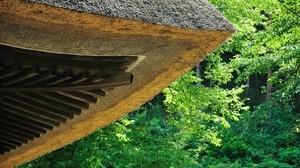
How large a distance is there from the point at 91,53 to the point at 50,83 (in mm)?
312

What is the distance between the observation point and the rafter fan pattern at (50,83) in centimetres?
199

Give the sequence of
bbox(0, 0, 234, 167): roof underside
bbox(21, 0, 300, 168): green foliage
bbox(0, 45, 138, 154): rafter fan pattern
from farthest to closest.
Answer: 1. bbox(21, 0, 300, 168): green foliage
2. bbox(0, 45, 138, 154): rafter fan pattern
3. bbox(0, 0, 234, 167): roof underside

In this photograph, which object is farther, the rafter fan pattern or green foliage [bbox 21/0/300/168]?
green foliage [bbox 21/0/300/168]

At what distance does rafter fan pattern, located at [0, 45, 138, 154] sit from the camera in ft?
6.53

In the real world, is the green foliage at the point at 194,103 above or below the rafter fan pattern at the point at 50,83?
below

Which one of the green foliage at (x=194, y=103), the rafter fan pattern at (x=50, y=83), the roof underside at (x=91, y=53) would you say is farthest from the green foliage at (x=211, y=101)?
the rafter fan pattern at (x=50, y=83)

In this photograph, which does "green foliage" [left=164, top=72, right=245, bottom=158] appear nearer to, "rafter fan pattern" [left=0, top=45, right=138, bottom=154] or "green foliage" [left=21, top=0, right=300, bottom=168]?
"green foliage" [left=21, top=0, right=300, bottom=168]

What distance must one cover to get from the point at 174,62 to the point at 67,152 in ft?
17.0

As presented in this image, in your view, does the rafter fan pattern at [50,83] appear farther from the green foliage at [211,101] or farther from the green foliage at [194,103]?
the green foliage at [194,103]

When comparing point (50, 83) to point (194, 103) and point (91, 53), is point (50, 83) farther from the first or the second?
point (194, 103)

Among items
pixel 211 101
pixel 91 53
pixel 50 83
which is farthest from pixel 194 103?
pixel 91 53

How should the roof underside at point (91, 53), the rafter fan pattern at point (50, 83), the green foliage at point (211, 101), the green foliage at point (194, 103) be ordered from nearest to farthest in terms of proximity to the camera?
the roof underside at point (91, 53), the rafter fan pattern at point (50, 83), the green foliage at point (211, 101), the green foliage at point (194, 103)

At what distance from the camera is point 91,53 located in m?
2.06

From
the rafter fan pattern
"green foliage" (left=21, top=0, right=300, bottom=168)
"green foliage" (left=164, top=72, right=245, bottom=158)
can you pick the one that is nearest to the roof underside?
the rafter fan pattern
